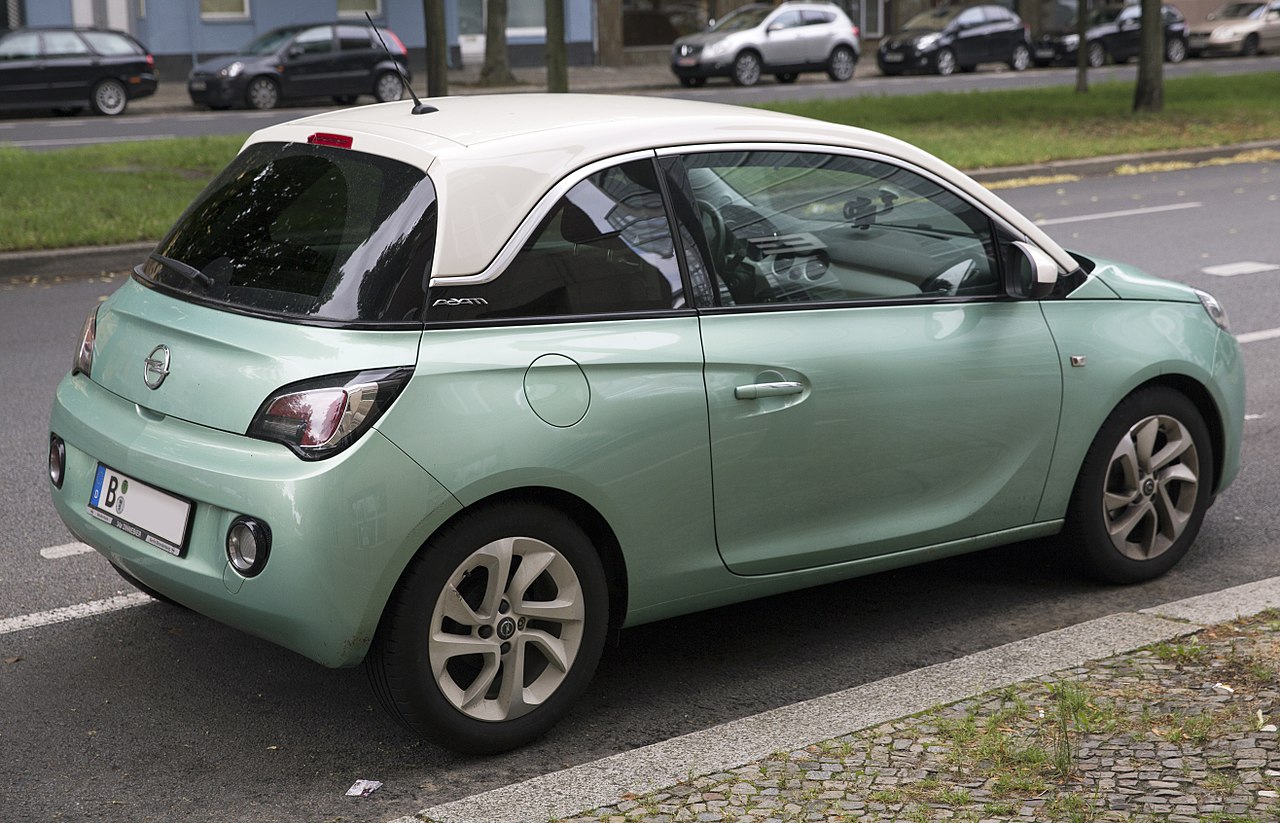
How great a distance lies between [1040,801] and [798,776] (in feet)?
1.76

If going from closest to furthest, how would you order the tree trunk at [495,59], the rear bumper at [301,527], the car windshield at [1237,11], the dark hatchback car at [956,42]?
the rear bumper at [301,527]
the tree trunk at [495,59]
the dark hatchback car at [956,42]
the car windshield at [1237,11]

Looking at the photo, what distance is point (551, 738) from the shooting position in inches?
159

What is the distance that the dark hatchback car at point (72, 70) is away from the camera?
83.4ft

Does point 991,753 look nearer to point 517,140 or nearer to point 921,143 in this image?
point 517,140

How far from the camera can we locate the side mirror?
4.59 meters

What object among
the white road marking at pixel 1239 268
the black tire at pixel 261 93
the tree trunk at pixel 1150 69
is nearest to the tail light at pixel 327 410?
the white road marking at pixel 1239 268

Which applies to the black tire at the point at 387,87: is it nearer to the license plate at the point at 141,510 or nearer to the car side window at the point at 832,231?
the car side window at the point at 832,231

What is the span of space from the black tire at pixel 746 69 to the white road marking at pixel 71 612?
2921 cm

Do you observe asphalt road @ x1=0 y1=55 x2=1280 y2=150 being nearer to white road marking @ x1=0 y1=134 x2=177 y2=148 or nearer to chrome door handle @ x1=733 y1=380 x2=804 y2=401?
white road marking @ x1=0 y1=134 x2=177 y2=148

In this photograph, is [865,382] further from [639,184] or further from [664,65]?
[664,65]

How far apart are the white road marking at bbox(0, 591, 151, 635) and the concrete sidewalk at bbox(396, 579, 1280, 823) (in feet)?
6.21

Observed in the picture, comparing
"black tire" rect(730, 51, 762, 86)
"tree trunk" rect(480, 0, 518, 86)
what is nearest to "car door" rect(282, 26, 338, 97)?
"tree trunk" rect(480, 0, 518, 86)

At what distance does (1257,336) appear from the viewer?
8953 millimetres

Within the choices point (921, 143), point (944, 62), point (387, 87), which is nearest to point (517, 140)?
point (921, 143)
